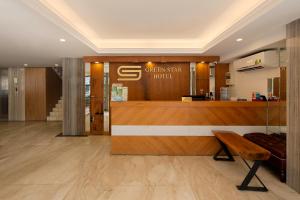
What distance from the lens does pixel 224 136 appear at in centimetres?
422

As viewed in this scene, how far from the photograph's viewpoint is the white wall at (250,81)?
18.0ft

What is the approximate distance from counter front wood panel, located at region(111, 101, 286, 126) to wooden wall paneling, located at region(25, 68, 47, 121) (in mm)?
7098

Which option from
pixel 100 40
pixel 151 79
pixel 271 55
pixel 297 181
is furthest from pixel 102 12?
pixel 297 181

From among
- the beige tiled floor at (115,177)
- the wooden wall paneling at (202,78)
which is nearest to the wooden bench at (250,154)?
the beige tiled floor at (115,177)

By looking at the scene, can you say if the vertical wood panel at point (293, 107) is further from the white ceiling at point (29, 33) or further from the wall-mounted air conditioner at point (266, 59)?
the white ceiling at point (29, 33)

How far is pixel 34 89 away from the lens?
401 inches

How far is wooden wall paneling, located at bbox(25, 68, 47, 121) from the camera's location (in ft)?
33.4

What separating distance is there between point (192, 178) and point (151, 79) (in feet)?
13.7

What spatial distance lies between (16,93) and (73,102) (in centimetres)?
530

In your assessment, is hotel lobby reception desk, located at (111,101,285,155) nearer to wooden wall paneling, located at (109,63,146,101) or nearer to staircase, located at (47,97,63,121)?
wooden wall paneling, located at (109,63,146,101)

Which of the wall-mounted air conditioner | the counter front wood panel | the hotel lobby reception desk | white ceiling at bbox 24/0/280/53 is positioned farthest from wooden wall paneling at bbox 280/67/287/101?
white ceiling at bbox 24/0/280/53

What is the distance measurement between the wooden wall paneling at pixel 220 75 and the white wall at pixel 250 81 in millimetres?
Result: 215

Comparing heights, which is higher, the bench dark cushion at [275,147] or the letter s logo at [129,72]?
the letter s logo at [129,72]

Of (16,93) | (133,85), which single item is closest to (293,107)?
(133,85)
